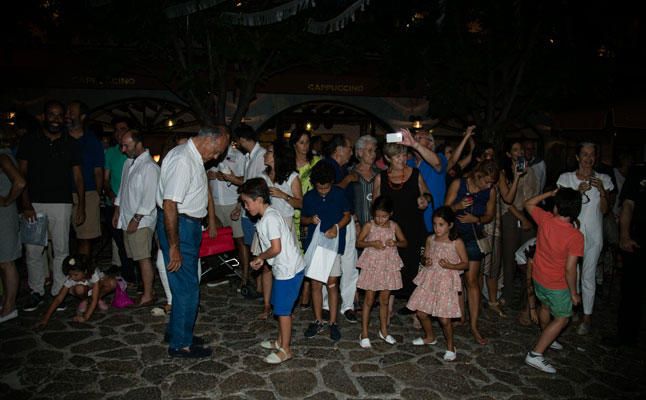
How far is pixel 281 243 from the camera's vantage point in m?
4.57

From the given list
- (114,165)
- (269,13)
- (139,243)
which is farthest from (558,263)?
(269,13)

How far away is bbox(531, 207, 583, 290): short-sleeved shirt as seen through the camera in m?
4.48

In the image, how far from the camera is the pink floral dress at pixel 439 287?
4.85 metres

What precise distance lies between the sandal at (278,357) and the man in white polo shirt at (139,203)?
242 centimetres

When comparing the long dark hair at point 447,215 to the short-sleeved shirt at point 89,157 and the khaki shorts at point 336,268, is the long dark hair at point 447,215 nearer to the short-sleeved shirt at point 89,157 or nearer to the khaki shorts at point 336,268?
the khaki shorts at point 336,268

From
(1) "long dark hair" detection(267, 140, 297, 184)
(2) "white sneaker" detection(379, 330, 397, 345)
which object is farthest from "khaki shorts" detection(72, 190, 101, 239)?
(2) "white sneaker" detection(379, 330, 397, 345)

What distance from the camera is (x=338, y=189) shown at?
5.36 metres

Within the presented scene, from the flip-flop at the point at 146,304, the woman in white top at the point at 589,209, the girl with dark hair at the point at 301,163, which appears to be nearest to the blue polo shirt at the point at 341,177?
the girl with dark hair at the point at 301,163

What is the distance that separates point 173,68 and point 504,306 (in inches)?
350

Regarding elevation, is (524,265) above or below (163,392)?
above

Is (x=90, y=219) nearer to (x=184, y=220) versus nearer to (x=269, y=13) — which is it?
(x=184, y=220)

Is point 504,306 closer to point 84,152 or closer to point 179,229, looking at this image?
point 179,229

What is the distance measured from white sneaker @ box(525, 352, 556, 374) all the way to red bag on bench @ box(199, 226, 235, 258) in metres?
4.19

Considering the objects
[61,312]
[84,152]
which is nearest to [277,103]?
[84,152]
